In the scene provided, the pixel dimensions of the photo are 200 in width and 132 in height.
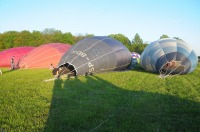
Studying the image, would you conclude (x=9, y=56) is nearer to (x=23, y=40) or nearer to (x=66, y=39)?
(x=23, y=40)

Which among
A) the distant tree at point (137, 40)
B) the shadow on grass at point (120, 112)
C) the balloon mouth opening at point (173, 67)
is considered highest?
the distant tree at point (137, 40)

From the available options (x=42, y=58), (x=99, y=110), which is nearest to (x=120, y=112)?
(x=99, y=110)

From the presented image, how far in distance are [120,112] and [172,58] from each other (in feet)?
22.0

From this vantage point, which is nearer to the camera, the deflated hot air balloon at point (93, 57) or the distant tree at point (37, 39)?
the deflated hot air balloon at point (93, 57)

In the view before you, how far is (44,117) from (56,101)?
1.20m

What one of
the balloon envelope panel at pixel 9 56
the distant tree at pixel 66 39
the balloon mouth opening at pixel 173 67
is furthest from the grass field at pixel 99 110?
the distant tree at pixel 66 39

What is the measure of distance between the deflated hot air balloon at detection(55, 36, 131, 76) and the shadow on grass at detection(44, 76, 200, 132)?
3802 mm

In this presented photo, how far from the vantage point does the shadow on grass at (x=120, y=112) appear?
12.4ft

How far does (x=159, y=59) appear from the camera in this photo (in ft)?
35.6

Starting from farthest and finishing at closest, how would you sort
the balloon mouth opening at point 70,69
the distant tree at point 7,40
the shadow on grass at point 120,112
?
the distant tree at point 7,40
the balloon mouth opening at point 70,69
the shadow on grass at point 120,112

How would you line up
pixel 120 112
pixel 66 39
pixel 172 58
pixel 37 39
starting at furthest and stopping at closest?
pixel 66 39 < pixel 37 39 < pixel 172 58 < pixel 120 112

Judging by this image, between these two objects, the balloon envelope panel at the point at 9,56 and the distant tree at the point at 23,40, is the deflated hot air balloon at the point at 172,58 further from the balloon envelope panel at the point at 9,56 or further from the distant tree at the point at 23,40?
the distant tree at the point at 23,40

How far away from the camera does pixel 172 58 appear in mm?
10531

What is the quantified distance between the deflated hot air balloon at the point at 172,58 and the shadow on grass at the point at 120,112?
466 centimetres
